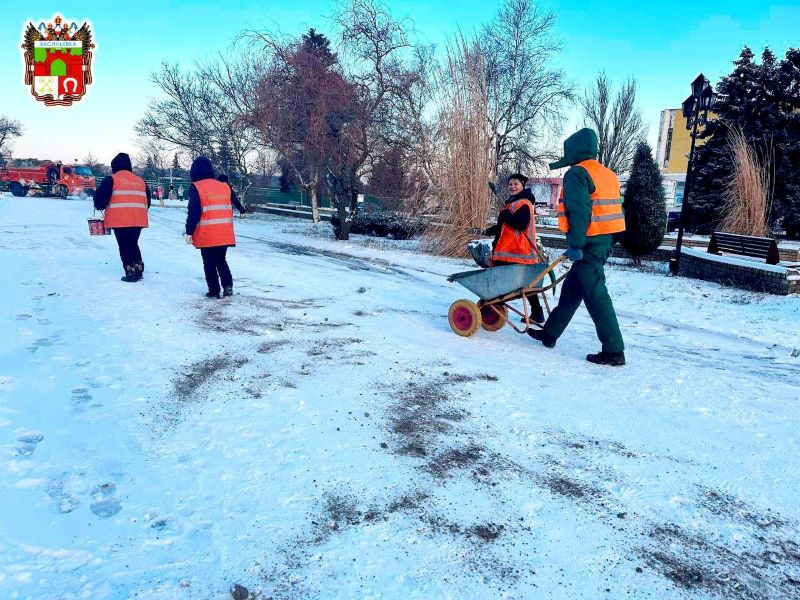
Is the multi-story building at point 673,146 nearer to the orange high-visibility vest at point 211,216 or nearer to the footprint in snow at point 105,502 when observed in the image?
the orange high-visibility vest at point 211,216

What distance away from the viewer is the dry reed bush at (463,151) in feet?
40.6

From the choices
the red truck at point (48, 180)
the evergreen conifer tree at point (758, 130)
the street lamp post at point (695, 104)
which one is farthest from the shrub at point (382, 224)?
the red truck at point (48, 180)

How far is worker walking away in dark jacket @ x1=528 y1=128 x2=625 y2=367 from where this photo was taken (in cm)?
466

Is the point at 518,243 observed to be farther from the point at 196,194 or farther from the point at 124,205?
the point at 124,205

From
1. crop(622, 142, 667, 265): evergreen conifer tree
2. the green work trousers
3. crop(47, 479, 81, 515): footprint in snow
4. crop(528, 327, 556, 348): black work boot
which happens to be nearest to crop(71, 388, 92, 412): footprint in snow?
crop(47, 479, 81, 515): footprint in snow

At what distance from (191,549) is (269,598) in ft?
1.44

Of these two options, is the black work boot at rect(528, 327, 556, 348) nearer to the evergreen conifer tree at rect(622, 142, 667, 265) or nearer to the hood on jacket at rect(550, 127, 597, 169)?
the hood on jacket at rect(550, 127, 597, 169)

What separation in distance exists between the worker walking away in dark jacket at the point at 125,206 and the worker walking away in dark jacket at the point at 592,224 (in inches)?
225

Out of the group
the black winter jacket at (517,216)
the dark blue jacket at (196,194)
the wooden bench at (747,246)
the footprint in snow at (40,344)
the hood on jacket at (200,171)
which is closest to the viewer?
the footprint in snow at (40,344)

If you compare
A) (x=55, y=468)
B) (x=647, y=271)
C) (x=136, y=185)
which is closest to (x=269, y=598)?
(x=55, y=468)

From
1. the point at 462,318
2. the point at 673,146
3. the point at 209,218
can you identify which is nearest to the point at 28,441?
the point at 462,318

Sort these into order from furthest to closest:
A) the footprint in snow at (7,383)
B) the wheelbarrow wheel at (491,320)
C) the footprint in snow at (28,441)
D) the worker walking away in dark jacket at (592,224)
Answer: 1. the wheelbarrow wheel at (491,320)
2. the worker walking away in dark jacket at (592,224)
3. the footprint in snow at (7,383)
4. the footprint in snow at (28,441)

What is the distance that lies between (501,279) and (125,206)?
17.4 feet

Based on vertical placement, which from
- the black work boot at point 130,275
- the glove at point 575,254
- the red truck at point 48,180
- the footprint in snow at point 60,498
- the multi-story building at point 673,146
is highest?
the multi-story building at point 673,146
